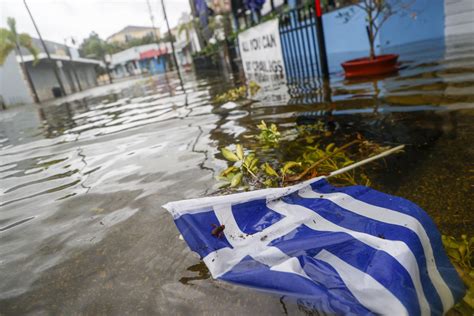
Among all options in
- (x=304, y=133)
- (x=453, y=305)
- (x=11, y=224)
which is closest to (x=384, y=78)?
(x=304, y=133)

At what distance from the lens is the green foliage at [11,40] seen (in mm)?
23609

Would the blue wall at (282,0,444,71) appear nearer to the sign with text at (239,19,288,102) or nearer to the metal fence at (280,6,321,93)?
the metal fence at (280,6,321,93)

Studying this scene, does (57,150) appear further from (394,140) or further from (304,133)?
(394,140)

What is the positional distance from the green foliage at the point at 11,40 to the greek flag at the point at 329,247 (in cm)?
2901

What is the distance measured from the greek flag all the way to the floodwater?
170mm

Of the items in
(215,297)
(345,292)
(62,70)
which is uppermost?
(62,70)

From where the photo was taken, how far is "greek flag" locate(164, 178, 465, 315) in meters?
0.96

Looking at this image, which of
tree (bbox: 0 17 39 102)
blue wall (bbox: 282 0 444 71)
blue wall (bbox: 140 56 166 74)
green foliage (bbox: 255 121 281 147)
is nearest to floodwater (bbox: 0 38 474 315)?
green foliage (bbox: 255 121 281 147)

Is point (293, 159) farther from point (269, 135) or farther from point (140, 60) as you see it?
point (140, 60)

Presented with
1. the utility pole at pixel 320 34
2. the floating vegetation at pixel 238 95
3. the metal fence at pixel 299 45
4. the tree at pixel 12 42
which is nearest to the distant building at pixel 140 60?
the tree at pixel 12 42

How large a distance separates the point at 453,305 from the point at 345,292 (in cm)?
35

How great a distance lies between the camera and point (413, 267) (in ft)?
3.22

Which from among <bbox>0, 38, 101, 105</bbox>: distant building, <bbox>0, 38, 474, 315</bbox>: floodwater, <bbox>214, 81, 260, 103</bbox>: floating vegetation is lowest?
<bbox>0, 38, 474, 315</bbox>: floodwater

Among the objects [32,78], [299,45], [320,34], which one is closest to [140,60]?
[32,78]
